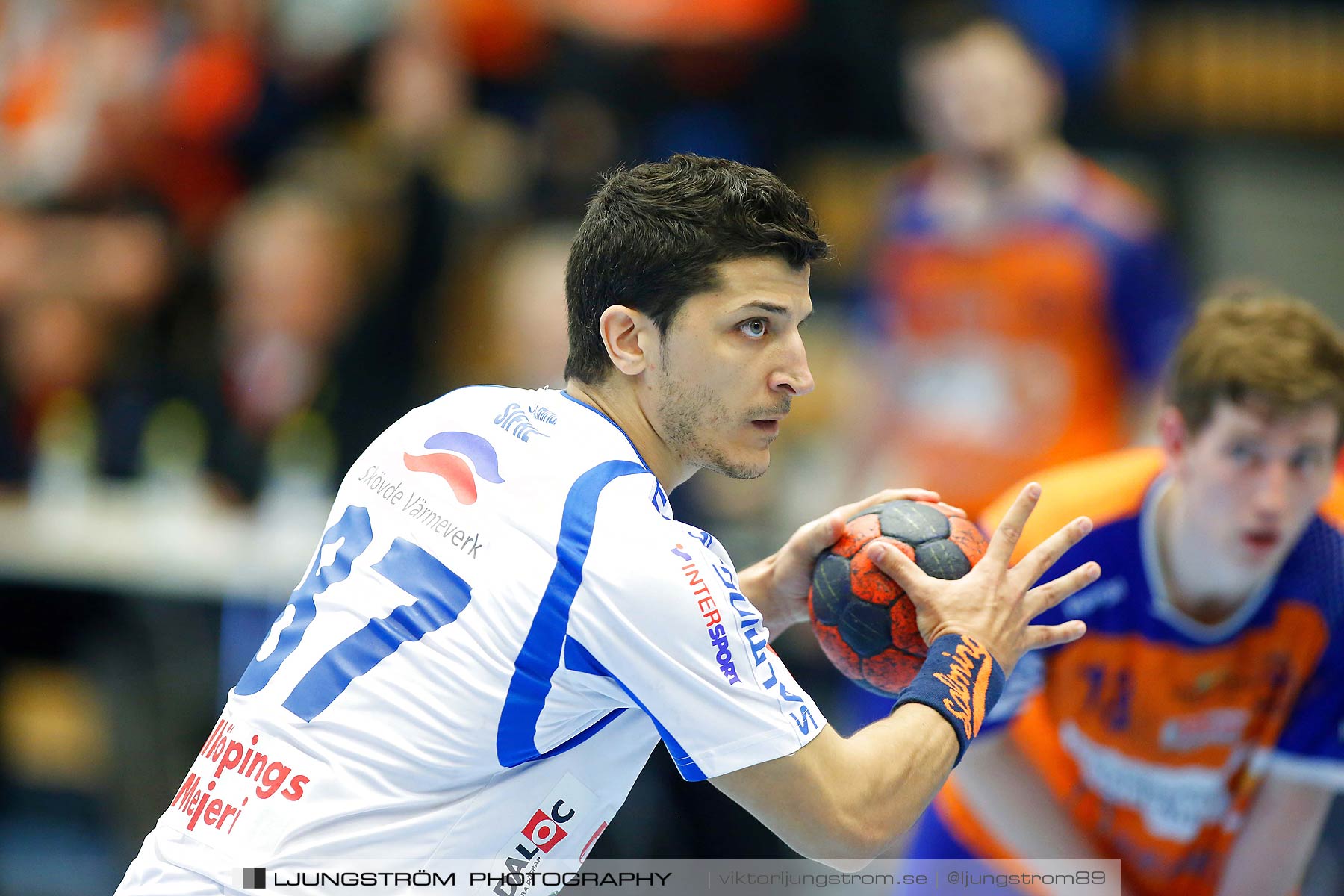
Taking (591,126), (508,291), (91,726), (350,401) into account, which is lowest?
(91,726)

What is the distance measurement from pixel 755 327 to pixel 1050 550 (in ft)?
2.79

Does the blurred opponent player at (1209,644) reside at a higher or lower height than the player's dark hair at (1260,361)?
lower

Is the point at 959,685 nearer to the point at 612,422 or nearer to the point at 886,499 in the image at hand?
the point at 886,499

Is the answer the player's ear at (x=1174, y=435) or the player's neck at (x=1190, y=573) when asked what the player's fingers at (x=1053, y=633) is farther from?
the player's ear at (x=1174, y=435)

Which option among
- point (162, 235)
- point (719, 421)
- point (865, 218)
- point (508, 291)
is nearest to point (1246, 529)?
point (719, 421)

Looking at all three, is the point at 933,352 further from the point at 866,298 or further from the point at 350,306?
the point at 350,306

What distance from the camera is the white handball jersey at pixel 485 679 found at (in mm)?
2955

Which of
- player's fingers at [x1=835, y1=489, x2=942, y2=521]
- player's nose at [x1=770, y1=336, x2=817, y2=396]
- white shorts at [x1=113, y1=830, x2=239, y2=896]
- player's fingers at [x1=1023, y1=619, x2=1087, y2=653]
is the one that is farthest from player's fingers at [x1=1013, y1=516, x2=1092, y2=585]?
white shorts at [x1=113, y1=830, x2=239, y2=896]

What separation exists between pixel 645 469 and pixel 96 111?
923 cm

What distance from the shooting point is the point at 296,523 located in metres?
8.12

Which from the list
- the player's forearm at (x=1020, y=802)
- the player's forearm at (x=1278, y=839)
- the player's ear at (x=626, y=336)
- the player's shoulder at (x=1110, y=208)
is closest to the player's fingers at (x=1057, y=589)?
the player's ear at (x=626, y=336)

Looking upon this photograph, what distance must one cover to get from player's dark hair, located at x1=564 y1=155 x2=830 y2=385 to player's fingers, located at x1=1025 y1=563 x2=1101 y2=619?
927 mm

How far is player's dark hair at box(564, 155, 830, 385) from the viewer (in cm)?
329

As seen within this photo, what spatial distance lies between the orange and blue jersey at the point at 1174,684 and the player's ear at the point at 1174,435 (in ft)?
0.32
